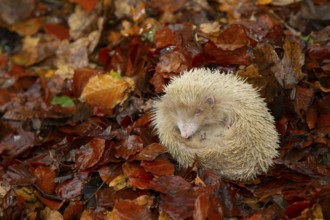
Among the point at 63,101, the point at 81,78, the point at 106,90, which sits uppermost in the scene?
the point at 106,90

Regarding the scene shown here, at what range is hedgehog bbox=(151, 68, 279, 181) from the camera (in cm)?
337

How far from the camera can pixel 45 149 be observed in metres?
4.30

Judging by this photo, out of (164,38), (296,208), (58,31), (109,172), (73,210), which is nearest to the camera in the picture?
(296,208)

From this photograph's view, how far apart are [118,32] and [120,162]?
206 cm

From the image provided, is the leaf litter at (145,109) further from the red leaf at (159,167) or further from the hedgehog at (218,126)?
the hedgehog at (218,126)

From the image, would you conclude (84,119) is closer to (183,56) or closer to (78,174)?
(78,174)

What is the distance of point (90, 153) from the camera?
3830 mm

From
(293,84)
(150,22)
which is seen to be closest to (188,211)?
(293,84)

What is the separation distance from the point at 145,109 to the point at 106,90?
422 mm

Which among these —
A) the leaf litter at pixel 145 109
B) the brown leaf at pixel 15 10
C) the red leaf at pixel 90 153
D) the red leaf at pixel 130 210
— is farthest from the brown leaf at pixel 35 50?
the red leaf at pixel 130 210

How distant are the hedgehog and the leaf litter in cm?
12

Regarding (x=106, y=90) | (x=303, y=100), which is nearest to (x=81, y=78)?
(x=106, y=90)

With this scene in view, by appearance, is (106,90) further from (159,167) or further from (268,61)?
(268,61)

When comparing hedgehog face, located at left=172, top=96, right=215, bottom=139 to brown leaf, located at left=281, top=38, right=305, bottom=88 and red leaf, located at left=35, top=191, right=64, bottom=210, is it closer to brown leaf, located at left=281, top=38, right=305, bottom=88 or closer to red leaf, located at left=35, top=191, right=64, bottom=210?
brown leaf, located at left=281, top=38, right=305, bottom=88
